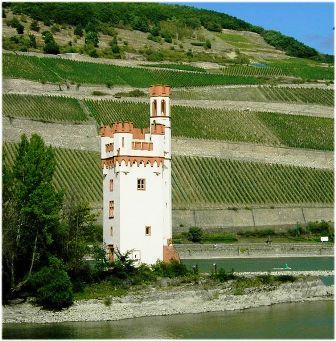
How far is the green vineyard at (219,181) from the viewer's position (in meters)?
75.7

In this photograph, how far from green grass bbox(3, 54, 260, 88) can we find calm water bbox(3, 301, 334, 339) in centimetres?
6637

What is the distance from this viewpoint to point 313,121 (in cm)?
10006

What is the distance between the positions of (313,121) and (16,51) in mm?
35276

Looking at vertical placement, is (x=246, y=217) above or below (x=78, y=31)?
below

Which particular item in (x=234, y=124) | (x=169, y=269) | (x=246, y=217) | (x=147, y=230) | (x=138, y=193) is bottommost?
(x=169, y=269)

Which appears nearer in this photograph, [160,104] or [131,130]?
[131,130]

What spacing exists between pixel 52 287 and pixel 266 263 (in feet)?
83.0

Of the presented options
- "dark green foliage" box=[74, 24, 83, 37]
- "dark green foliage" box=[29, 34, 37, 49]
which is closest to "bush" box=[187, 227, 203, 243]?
"dark green foliage" box=[29, 34, 37, 49]

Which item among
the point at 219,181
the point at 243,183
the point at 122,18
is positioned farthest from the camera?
the point at 122,18

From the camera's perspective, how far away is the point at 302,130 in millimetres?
96500

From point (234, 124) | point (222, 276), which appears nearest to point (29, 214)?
point (222, 276)

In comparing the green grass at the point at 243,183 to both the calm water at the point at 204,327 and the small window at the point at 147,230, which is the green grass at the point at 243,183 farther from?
Answer: the calm water at the point at 204,327

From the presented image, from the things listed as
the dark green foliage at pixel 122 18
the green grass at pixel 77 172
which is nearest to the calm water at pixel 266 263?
the green grass at pixel 77 172

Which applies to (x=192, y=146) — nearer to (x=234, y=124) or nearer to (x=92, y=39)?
(x=234, y=124)
